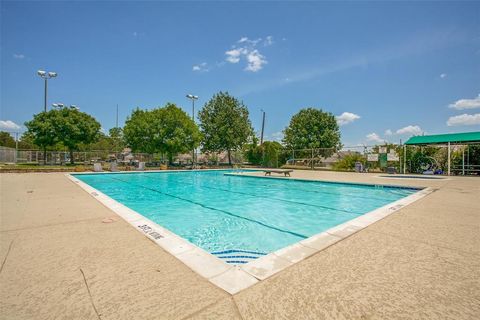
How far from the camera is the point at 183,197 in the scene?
9.67 metres

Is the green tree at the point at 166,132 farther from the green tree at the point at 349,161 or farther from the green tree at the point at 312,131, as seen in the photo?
the green tree at the point at 349,161

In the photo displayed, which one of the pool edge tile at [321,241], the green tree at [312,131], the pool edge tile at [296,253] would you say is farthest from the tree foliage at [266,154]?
the pool edge tile at [296,253]

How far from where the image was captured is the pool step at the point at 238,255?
379cm

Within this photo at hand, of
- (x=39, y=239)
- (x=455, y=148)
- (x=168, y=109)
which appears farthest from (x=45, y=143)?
(x=455, y=148)

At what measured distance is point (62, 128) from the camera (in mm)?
24328

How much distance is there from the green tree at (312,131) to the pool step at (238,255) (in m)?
30.0

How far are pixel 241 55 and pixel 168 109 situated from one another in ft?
42.5

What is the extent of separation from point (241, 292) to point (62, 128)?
99.8 feet

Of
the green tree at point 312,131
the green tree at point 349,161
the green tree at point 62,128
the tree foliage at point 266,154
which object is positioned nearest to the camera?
the green tree at point 349,161

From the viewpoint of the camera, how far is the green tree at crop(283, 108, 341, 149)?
32969 mm

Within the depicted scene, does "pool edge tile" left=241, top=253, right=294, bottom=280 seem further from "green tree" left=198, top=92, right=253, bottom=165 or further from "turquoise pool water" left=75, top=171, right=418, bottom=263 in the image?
"green tree" left=198, top=92, right=253, bottom=165

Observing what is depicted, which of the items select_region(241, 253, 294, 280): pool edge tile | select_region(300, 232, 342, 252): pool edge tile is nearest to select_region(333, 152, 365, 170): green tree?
select_region(300, 232, 342, 252): pool edge tile

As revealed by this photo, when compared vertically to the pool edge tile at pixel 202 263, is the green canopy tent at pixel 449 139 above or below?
above

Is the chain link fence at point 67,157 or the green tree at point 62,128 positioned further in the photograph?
the chain link fence at point 67,157
